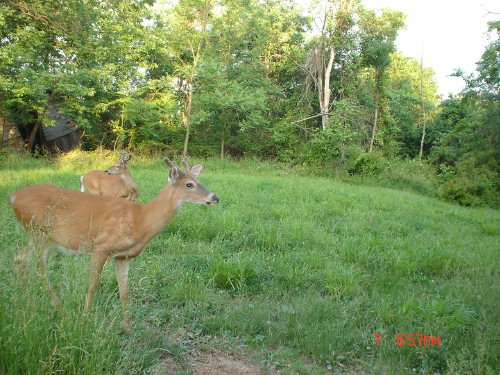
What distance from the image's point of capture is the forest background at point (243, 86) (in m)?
16.0

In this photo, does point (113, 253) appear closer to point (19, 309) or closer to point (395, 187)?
point (19, 309)

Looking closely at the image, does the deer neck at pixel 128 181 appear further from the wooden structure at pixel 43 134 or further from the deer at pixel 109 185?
the wooden structure at pixel 43 134

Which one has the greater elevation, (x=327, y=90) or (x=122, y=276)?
(x=327, y=90)

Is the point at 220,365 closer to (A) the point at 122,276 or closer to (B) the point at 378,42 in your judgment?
(A) the point at 122,276

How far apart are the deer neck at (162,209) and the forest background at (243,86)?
12908 millimetres

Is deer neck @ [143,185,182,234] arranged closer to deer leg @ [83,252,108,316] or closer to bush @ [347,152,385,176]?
deer leg @ [83,252,108,316]

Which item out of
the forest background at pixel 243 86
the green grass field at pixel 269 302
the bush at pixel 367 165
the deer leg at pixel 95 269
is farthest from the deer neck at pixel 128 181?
the bush at pixel 367 165

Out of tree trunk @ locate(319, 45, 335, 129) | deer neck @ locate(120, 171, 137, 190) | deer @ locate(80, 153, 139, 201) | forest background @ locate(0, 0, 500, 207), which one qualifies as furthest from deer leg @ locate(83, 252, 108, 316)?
→ tree trunk @ locate(319, 45, 335, 129)

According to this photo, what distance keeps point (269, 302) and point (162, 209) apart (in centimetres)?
158

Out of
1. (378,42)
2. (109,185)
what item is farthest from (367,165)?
(109,185)

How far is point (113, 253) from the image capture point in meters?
3.94

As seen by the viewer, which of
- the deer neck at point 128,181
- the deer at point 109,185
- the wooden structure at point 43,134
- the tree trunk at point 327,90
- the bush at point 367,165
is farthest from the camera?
the tree trunk at point 327,90

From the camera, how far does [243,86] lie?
926 inches
